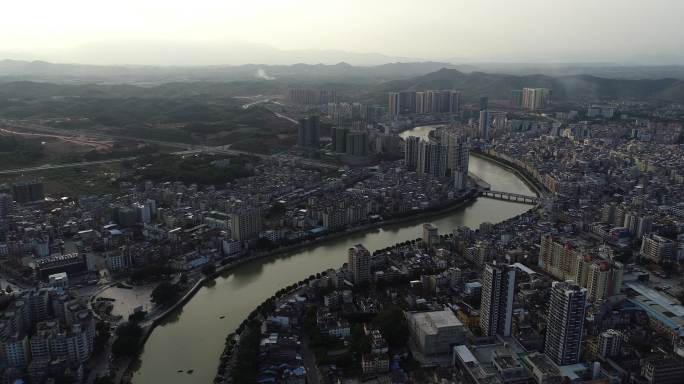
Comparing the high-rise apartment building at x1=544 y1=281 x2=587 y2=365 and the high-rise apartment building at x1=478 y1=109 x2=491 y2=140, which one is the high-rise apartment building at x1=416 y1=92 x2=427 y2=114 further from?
the high-rise apartment building at x1=544 y1=281 x2=587 y2=365

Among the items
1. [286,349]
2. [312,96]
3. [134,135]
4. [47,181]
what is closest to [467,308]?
[286,349]

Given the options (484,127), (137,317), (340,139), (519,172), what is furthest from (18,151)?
(484,127)

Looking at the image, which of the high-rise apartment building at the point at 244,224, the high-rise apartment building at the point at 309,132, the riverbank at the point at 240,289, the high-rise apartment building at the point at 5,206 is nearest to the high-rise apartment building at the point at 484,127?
the high-rise apartment building at the point at 309,132

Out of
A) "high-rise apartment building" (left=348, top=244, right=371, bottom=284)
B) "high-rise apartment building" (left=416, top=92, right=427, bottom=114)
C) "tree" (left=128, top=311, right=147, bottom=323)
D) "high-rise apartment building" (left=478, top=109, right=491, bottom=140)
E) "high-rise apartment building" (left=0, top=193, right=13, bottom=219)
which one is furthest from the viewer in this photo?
"high-rise apartment building" (left=416, top=92, right=427, bottom=114)

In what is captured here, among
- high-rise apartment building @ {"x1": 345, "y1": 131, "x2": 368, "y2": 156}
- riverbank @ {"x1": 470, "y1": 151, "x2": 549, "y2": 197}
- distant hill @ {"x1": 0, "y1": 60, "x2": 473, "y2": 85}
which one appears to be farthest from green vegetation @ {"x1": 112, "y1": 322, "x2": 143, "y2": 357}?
distant hill @ {"x1": 0, "y1": 60, "x2": 473, "y2": 85}

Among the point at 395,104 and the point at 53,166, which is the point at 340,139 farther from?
the point at 395,104

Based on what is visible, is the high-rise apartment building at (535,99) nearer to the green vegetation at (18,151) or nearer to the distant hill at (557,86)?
the distant hill at (557,86)
